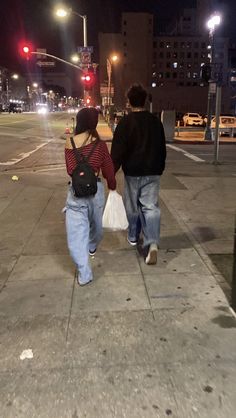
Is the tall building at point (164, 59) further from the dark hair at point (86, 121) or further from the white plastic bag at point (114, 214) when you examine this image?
the dark hair at point (86, 121)

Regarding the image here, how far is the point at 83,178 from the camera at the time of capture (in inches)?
173

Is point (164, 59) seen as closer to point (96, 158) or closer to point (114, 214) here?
point (114, 214)

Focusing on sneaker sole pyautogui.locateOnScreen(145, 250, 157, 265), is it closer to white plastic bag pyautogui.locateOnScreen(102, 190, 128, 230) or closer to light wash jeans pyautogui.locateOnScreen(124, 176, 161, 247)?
light wash jeans pyautogui.locateOnScreen(124, 176, 161, 247)

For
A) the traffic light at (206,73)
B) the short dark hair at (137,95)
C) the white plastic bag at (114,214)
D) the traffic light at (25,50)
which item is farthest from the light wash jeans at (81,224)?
the traffic light at (25,50)

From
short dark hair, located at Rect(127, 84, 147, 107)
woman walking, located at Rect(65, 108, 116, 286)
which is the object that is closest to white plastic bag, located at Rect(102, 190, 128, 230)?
woman walking, located at Rect(65, 108, 116, 286)

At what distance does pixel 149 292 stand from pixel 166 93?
352 feet

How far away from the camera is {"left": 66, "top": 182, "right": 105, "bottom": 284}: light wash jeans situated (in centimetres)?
457

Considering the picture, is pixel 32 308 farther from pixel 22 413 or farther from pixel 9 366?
pixel 22 413

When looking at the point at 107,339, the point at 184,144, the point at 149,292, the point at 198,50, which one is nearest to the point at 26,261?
the point at 149,292

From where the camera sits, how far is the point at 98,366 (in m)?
3.30

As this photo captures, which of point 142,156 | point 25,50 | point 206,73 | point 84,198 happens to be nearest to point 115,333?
point 84,198

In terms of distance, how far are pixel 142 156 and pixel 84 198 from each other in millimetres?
941

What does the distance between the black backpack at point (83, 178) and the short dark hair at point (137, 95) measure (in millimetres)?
1070

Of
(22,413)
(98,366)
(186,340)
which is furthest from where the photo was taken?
(186,340)
